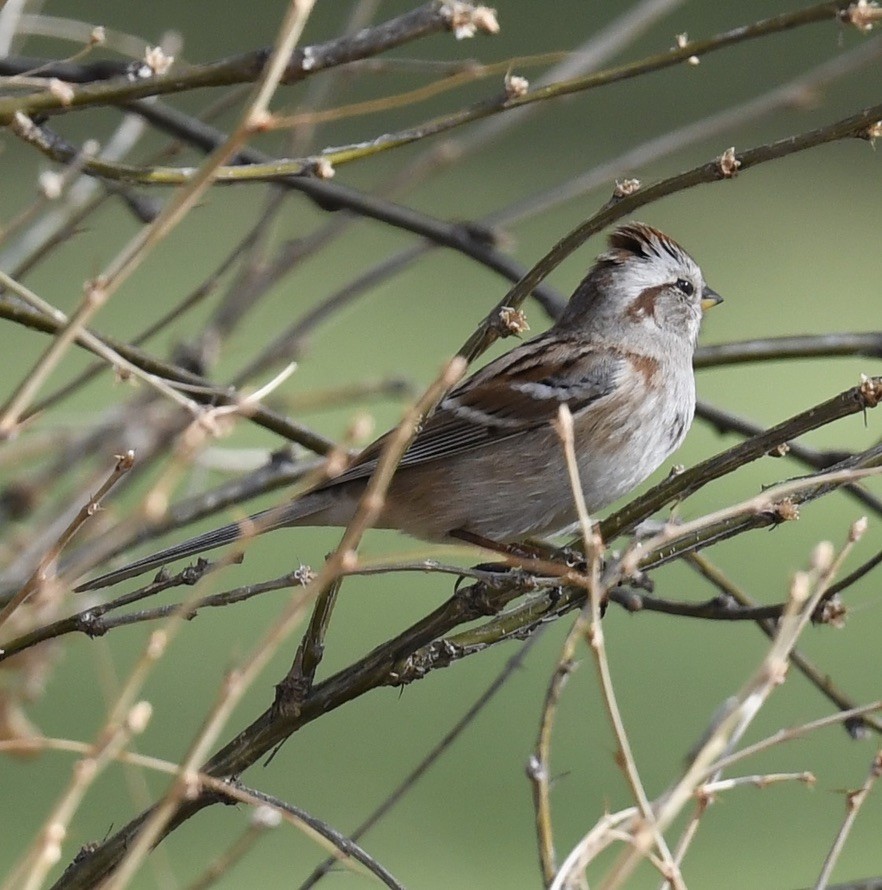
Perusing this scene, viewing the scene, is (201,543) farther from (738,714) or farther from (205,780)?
(738,714)

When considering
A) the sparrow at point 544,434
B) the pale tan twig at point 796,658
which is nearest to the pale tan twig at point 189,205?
the pale tan twig at point 796,658

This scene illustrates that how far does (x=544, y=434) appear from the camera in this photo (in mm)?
2809

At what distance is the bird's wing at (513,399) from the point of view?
2857mm

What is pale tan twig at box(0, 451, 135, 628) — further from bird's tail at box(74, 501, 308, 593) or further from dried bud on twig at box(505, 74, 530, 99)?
dried bud on twig at box(505, 74, 530, 99)

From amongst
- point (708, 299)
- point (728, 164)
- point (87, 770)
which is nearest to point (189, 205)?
point (87, 770)

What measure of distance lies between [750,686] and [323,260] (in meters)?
8.64

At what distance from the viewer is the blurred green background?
4.66m

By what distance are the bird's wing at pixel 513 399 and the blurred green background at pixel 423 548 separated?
0.97ft

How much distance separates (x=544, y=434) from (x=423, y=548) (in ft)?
3.21

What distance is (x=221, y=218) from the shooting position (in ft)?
32.4

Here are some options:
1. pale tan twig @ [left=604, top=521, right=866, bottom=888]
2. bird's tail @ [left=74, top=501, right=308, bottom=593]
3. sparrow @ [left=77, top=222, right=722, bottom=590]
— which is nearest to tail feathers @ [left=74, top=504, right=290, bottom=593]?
bird's tail @ [left=74, top=501, right=308, bottom=593]

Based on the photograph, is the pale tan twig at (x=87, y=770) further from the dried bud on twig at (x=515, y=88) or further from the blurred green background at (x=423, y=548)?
the dried bud on twig at (x=515, y=88)

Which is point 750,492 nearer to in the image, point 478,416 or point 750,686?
point 478,416

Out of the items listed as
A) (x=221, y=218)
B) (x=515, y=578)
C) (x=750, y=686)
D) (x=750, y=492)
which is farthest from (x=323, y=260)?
(x=750, y=686)
